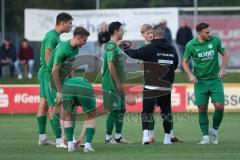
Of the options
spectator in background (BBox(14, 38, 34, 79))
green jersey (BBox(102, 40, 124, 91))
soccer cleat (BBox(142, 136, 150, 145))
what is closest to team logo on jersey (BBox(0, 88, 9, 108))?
spectator in background (BBox(14, 38, 34, 79))

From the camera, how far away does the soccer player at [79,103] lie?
14.3m

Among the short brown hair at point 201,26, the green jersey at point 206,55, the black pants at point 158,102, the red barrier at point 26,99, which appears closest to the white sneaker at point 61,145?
the black pants at point 158,102

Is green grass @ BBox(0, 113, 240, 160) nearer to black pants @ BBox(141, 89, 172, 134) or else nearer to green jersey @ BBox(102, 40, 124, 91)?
black pants @ BBox(141, 89, 172, 134)

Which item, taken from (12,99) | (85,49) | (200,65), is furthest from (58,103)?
(85,49)

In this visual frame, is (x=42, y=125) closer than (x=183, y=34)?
Yes

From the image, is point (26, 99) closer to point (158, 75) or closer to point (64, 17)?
point (158, 75)

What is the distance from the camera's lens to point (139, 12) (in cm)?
3181

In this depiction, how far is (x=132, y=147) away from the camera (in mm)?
15242

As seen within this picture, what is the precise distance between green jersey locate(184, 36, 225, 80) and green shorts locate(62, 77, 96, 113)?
8.27ft

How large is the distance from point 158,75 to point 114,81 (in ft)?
2.82

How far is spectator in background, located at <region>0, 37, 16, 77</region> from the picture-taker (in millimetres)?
31395

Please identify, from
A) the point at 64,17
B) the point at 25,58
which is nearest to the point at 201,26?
the point at 64,17

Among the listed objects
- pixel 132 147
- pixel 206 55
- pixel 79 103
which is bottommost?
pixel 132 147

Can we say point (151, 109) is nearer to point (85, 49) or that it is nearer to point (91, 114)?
point (91, 114)
